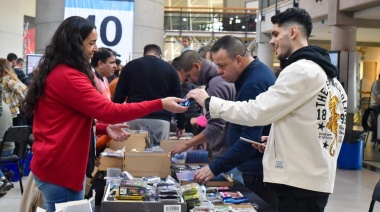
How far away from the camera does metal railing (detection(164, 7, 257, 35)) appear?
21453 mm

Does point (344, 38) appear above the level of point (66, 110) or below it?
above

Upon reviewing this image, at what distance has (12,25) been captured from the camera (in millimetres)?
18578

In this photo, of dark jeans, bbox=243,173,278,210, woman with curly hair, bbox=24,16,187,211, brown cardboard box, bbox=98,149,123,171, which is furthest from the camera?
brown cardboard box, bbox=98,149,123,171

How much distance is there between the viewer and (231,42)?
329cm

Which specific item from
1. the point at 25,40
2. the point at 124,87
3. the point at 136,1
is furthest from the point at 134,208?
the point at 25,40

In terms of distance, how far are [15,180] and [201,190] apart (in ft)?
17.2

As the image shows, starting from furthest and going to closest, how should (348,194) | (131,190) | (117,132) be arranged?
(348,194)
(117,132)
(131,190)

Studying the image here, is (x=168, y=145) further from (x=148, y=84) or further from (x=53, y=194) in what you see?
(x=53, y=194)

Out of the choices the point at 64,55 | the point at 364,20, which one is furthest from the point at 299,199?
the point at 364,20

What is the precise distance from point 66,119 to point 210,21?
1944 centimetres

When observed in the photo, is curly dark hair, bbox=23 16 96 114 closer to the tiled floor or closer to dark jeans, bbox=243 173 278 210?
dark jeans, bbox=243 173 278 210

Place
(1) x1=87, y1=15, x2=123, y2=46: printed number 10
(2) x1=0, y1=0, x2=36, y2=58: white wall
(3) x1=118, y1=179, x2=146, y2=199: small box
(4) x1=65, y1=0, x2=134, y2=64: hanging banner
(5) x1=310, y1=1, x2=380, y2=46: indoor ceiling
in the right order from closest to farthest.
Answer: (3) x1=118, y1=179, x2=146, y2=199: small box, (5) x1=310, y1=1, x2=380, y2=46: indoor ceiling, (1) x1=87, y1=15, x2=123, y2=46: printed number 10, (4) x1=65, y1=0, x2=134, y2=64: hanging banner, (2) x1=0, y1=0, x2=36, y2=58: white wall

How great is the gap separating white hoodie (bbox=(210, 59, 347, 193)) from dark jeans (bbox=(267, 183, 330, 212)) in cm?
5

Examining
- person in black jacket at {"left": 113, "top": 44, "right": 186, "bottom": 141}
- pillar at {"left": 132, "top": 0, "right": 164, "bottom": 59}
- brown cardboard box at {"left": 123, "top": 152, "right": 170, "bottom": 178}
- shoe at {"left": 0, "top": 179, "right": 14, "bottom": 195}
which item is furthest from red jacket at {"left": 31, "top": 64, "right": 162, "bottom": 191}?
pillar at {"left": 132, "top": 0, "right": 164, "bottom": 59}
